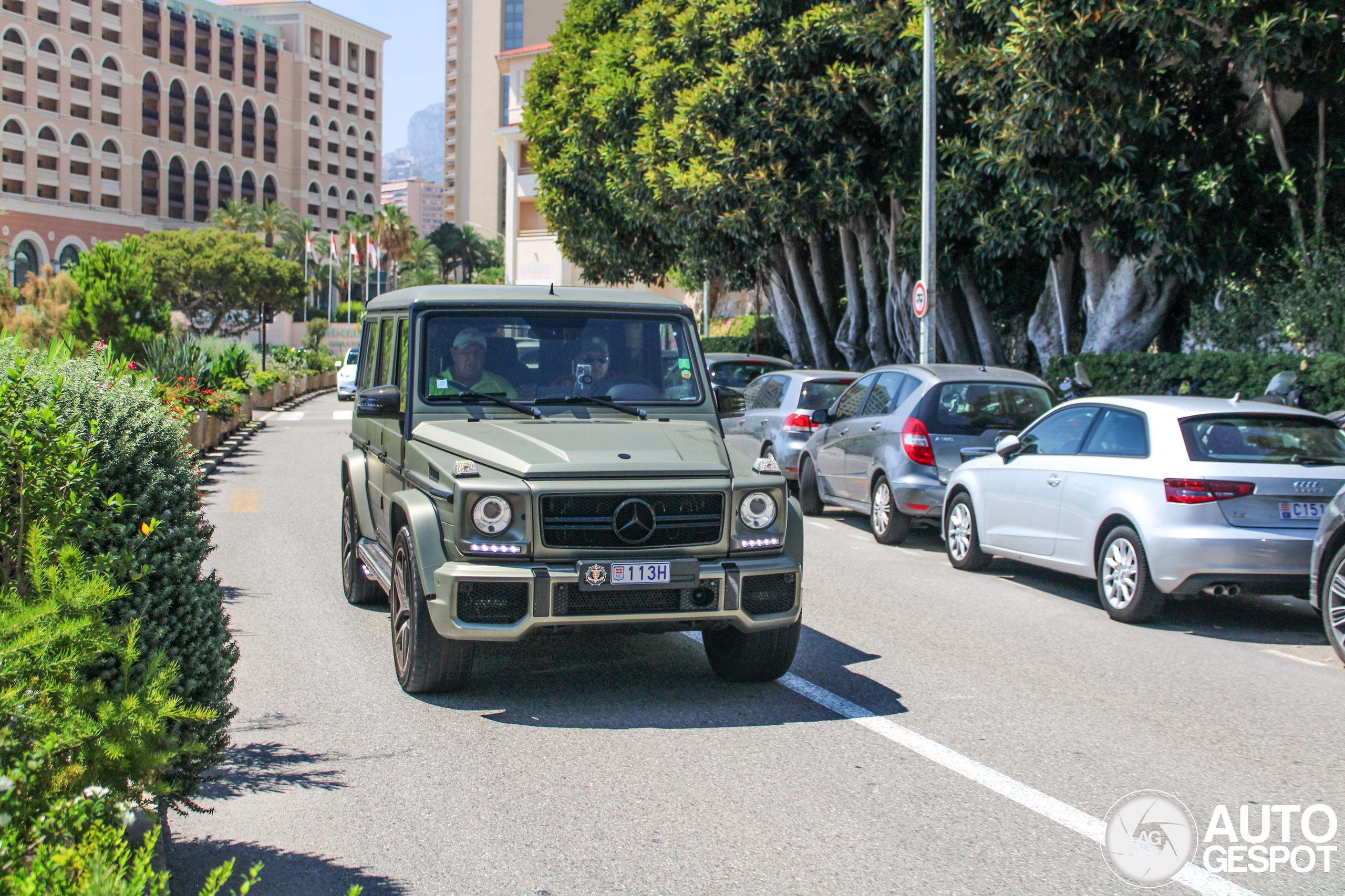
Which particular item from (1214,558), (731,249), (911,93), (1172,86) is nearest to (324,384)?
(731,249)

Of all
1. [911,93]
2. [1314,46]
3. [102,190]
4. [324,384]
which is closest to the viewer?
[1314,46]

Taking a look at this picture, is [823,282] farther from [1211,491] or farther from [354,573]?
[354,573]

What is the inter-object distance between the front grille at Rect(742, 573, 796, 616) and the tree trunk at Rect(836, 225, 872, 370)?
21959 mm

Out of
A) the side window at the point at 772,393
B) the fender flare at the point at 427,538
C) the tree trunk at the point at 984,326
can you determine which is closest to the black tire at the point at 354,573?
the fender flare at the point at 427,538

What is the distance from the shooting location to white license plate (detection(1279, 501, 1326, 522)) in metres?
7.94

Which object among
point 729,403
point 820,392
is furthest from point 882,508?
point 729,403

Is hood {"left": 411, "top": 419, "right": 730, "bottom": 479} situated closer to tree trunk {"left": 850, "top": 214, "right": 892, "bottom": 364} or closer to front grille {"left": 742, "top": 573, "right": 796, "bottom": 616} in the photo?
front grille {"left": 742, "top": 573, "right": 796, "bottom": 616}

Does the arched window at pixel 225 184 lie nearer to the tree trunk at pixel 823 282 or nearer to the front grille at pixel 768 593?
the tree trunk at pixel 823 282

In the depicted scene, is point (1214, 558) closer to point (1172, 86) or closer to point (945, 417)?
point (945, 417)

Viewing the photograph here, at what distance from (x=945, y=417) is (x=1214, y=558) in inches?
163

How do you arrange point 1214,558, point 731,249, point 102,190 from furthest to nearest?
1. point 102,190
2. point 731,249
3. point 1214,558

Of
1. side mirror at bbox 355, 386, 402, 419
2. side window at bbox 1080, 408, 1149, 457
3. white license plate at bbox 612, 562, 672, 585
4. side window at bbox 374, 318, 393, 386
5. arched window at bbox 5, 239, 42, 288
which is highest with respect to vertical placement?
arched window at bbox 5, 239, 42, 288

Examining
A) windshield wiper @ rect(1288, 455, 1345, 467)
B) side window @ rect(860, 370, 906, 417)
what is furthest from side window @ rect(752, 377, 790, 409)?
windshield wiper @ rect(1288, 455, 1345, 467)

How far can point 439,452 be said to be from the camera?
621 cm
